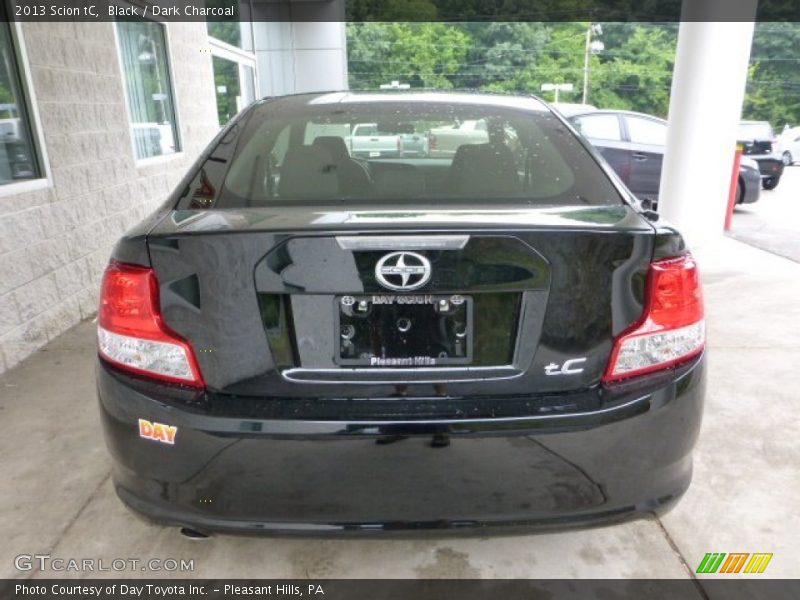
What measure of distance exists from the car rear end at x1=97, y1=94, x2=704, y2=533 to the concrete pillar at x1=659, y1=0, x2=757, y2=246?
5768 mm

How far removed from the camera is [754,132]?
519 inches

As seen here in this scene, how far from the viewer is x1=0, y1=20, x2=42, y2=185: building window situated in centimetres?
378

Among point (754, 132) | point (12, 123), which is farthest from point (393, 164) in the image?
point (754, 132)

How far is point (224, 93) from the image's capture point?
945cm

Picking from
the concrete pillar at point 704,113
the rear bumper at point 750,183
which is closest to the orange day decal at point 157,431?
the concrete pillar at point 704,113

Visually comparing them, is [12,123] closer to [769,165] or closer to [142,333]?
[142,333]

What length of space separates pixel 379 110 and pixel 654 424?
160 cm

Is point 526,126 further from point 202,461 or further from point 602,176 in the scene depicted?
point 202,461

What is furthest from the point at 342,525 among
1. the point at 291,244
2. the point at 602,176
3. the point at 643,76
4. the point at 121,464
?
the point at 643,76

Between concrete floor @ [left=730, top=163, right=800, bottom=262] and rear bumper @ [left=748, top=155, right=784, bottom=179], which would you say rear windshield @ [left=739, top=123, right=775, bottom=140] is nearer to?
rear bumper @ [left=748, top=155, right=784, bottom=179]

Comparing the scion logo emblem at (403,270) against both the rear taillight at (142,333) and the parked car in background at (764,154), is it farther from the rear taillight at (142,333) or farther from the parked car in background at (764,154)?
the parked car in background at (764,154)

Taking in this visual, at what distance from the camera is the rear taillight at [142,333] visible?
5.22 ft

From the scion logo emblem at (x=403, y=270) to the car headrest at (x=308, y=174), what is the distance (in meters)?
0.60

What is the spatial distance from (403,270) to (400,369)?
0.86ft
